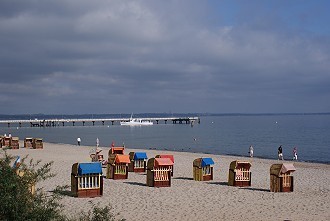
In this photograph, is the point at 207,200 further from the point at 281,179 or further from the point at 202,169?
the point at 202,169

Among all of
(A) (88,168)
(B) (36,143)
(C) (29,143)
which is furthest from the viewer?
(C) (29,143)

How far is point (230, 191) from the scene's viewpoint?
15688 mm

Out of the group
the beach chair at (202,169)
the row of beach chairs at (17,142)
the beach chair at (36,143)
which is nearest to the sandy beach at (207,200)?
the beach chair at (202,169)

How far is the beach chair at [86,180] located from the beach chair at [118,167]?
13.4 feet

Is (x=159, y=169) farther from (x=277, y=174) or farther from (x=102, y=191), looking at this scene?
(x=277, y=174)

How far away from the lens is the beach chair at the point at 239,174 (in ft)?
55.5

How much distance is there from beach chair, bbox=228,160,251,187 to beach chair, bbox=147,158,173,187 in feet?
7.79

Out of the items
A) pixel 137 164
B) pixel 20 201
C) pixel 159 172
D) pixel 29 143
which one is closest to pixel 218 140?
pixel 29 143

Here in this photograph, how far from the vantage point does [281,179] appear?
15.4 m

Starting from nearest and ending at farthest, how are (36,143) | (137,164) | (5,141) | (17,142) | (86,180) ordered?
1. (86,180)
2. (137,164)
3. (5,141)
4. (17,142)
5. (36,143)

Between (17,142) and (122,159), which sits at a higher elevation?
(122,159)

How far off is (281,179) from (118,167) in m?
6.79

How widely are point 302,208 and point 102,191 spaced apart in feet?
20.2

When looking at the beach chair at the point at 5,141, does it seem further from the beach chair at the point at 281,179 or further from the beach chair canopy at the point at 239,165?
the beach chair at the point at 281,179
